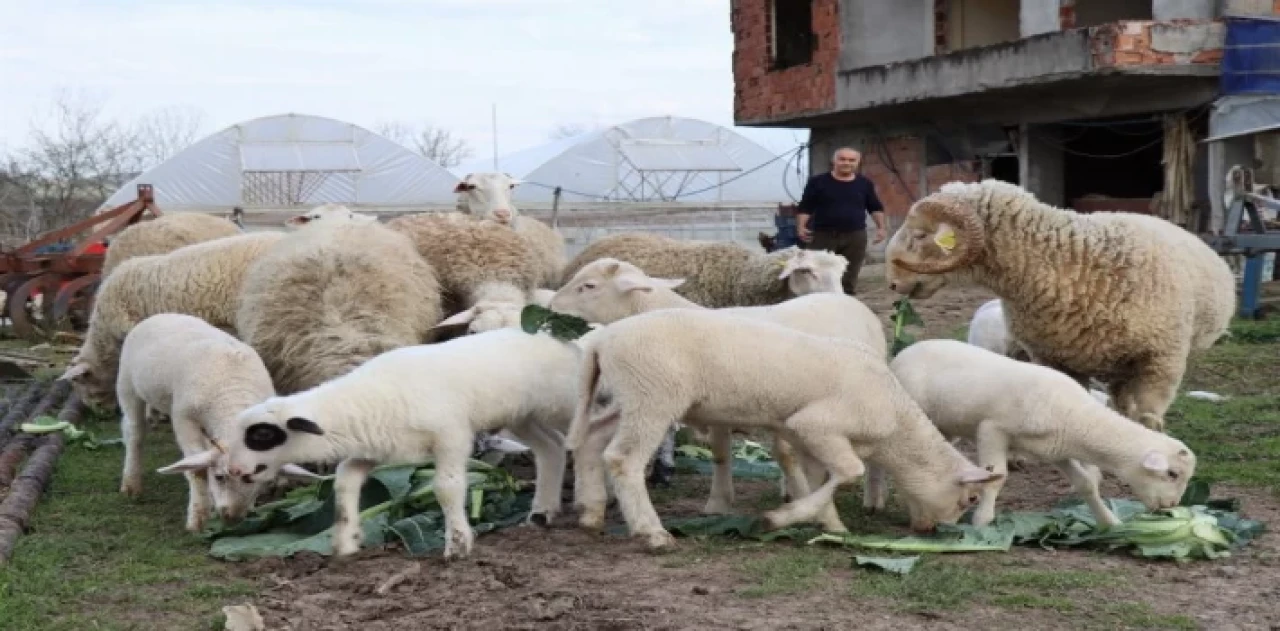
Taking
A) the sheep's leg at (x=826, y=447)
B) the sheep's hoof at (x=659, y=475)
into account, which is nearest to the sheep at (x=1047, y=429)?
the sheep's leg at (x=826, y=447)

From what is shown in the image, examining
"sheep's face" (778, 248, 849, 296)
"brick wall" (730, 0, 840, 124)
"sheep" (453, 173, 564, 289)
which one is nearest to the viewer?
"sheep's face" (778, 248, 849, 296)

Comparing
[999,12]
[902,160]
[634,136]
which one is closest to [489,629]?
[902,160]

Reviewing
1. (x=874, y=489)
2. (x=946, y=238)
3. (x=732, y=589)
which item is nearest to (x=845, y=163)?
(x=946, y=238)

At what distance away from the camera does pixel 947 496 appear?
6.32 meters

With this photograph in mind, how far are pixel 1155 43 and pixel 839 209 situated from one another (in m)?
7.99

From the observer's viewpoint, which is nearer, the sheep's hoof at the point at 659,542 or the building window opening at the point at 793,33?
the sheep's hoof at the point at 659,542

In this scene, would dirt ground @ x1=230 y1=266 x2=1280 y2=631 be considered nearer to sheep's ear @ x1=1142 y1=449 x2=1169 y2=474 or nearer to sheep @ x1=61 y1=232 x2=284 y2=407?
sheep's ear @ x1=1142 y1=449 x2=1169 y2=474

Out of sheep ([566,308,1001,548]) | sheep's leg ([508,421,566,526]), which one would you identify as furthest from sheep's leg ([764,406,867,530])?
sheep's leg ([508,421,566,526])

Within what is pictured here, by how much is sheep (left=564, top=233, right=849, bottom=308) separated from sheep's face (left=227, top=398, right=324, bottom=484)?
185 inches

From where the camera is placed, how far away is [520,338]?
6.83 meters

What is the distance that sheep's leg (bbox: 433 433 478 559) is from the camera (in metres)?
6.04

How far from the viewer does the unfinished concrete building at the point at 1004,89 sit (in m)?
19.7

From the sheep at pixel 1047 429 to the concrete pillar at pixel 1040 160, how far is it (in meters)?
16.5

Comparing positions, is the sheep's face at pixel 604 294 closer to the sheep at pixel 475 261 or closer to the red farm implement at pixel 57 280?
the sheep at pixel 475 261
